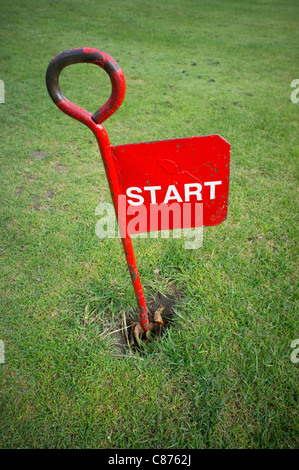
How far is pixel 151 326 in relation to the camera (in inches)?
69.1

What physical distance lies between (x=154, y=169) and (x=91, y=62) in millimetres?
407

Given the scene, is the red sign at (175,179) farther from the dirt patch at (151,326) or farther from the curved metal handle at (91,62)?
the dirt patch at (151,326)

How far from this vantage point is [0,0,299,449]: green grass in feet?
4.66

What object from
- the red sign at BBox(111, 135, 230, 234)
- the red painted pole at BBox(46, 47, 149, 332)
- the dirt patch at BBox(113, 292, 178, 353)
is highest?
the red painted pole at BBox(46, 47, 149, 332)

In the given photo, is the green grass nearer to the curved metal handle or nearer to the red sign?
the red sign

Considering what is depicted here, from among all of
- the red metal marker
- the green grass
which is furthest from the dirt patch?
the red metal marker

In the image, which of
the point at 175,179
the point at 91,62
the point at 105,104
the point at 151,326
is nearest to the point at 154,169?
the point at 175,179

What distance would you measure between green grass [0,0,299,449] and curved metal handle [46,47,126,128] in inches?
49.4

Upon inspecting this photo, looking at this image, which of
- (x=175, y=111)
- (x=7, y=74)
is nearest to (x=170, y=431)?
(x=175, y=111)

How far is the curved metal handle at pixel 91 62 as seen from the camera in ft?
2.98

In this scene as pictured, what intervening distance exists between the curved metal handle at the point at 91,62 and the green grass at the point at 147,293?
126 centimetres

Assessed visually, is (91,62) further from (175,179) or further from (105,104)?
(175,179)

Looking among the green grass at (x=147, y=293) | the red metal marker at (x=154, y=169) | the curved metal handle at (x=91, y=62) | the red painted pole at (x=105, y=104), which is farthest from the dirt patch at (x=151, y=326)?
the curved metal handle at (x=91, y=62)
